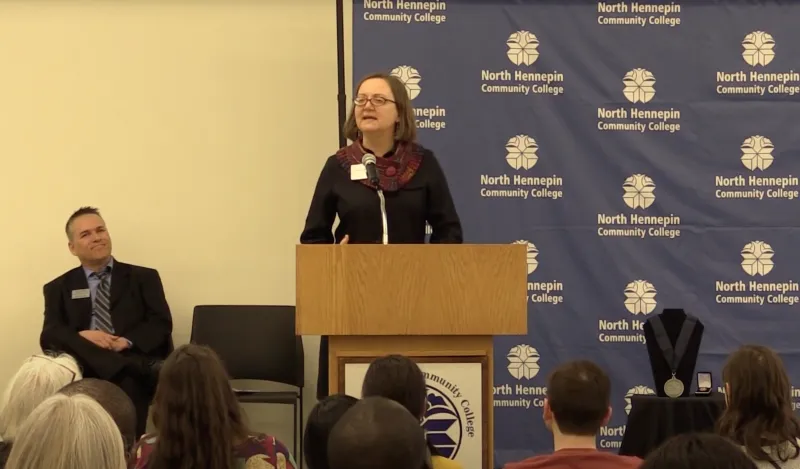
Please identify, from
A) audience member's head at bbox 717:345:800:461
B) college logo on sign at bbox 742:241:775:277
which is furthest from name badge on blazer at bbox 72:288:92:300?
college logo on sign at bbox 742:241:775:277

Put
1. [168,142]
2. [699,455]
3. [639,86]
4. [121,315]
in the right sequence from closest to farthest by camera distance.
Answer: [699,455] < [121,315] < [639,86] < [168,142]

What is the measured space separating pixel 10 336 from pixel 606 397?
13.2ft

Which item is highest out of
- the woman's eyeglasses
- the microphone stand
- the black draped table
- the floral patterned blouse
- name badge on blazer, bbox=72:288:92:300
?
the woman's eyeglasses

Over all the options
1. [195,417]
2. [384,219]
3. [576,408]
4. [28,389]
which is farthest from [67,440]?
[384,219]

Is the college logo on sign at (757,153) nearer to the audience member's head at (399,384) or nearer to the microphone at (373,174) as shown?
the microphone at (373,174)

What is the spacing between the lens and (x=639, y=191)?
519cm

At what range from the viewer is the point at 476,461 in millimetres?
2986

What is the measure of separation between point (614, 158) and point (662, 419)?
5.94ft

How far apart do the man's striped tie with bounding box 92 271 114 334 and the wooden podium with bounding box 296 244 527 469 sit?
2261 mm

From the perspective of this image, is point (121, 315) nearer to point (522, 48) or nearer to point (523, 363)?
point (523, 363)

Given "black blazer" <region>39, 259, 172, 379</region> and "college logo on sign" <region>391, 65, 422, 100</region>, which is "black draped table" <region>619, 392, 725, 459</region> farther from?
"black blazer" <region>39, 259, 172, 379</region>

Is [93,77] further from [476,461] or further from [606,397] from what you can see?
[606,397]

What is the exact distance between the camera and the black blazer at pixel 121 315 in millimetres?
4730

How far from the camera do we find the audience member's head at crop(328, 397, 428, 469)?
62.7 inches
